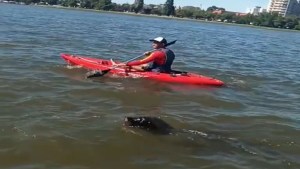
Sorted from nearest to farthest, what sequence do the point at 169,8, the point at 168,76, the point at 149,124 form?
the point at 149,124 → the point at 168,76 → the point at 169,8

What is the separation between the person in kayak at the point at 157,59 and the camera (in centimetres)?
1246

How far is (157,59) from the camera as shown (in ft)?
41.6

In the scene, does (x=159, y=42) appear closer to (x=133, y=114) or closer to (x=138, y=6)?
(x=133, y=114)

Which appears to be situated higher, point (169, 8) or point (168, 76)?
point (168, 76)

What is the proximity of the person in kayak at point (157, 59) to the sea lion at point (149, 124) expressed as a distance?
15.3 ft

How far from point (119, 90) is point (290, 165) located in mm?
5460

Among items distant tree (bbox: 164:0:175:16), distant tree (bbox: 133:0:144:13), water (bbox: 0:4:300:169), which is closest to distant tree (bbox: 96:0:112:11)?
distant tree (bbox: 133:0:144:13)

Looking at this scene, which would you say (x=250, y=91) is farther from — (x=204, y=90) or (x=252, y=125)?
(x=252, y=125)

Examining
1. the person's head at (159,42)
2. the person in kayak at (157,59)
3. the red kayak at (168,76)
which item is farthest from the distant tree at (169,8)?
the person's head at (159,42)

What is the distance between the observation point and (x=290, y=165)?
6891mm

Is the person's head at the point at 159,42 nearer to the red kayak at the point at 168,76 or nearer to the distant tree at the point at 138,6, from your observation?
the red kayak at the point at 168,76

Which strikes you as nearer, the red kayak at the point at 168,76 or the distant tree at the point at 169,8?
the red kayak at the point at 168,76

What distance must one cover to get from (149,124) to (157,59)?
16.7ft

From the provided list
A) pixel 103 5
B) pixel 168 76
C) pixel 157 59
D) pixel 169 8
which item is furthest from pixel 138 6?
pixel 168 76
